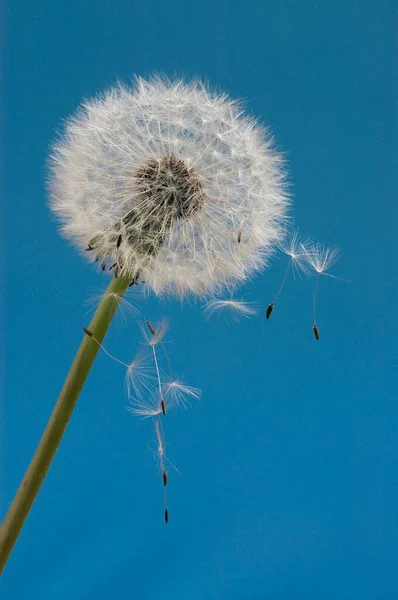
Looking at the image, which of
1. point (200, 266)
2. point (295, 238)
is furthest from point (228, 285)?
point (295, 238)

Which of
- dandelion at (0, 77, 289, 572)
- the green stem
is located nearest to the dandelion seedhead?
dandelion at (0, 77, 289, 572)

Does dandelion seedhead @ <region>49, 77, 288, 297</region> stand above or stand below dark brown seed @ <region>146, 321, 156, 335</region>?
above

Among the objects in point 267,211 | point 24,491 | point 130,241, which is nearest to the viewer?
point 24,491

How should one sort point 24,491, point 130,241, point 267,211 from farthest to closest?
point 267,211, point 130,241, point 24,491

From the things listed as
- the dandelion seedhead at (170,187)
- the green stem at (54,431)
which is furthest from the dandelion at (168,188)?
the green stem at (54,431)

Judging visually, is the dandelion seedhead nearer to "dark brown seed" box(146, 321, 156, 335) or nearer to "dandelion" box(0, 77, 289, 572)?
"dandelion" box(0, 77, 289, 572)

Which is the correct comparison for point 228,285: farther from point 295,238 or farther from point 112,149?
point 112,149

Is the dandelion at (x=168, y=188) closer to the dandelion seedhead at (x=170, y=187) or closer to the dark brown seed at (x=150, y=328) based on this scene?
the dandelion seedhead at (x=170, y=187)
